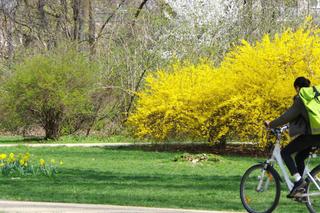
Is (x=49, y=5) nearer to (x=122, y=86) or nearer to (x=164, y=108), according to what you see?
(x=122, y=86)

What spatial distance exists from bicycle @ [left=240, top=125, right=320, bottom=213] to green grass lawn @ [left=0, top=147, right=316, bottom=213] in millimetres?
573

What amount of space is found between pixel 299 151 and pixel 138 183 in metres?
4.96

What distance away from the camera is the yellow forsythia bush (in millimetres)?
22422

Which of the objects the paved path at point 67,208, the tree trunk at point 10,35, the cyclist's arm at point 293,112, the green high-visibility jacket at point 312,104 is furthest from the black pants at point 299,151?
the tree trunk at point 10,35

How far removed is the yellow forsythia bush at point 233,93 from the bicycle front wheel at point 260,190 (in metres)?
13.3

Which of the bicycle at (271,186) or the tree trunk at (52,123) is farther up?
the bicycle at (271,186)

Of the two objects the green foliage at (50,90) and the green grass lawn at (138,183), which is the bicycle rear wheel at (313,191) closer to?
the green grass lawn at (138,183)

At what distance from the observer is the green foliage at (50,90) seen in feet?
90.6

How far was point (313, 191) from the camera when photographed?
859 cm


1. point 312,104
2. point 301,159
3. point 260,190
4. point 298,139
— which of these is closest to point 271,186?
point 260,190

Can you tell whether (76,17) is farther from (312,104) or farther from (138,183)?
(312,104)

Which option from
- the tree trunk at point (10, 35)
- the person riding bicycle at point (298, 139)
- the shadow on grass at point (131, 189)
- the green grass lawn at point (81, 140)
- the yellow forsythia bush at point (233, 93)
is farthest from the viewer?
the tree trunk at point (10, 35)

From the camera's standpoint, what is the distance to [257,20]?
1345 inches

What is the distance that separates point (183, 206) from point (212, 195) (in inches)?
70.5
